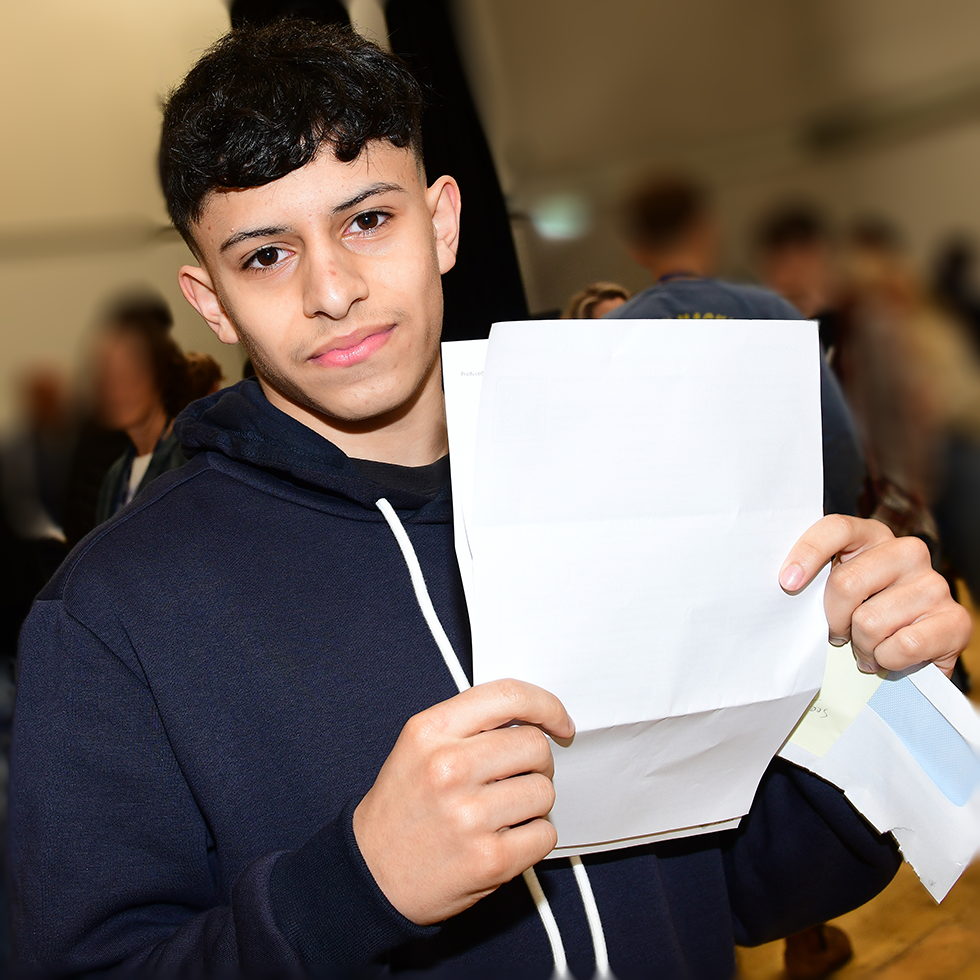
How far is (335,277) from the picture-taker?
61 cm

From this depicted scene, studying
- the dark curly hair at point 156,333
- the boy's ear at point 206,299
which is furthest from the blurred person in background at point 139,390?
the boy's ear at point 206,299

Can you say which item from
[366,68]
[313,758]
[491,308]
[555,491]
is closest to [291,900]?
[313,758]

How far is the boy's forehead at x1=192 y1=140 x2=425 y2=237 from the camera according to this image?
63cm

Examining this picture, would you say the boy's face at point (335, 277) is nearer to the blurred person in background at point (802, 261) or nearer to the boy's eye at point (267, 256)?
the boy's eye at point (267, 256)

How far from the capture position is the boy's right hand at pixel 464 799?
1.43 ft

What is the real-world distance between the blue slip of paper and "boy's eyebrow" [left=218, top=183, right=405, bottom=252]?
1.78 feet

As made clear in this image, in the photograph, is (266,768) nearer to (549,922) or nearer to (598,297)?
(549,922)

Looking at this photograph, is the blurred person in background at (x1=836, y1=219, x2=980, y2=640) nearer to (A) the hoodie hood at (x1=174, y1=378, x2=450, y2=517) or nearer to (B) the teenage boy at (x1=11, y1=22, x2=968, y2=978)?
(B) the teenage boy at (x1=11, y1=22, x2=968, y2=978)

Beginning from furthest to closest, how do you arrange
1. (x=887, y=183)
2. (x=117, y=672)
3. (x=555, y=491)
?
(x=887, y=183), (x=117, y=672), (x=555, y=491)

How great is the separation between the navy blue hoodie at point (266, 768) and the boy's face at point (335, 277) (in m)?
0.09

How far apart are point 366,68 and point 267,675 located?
1.70 feet

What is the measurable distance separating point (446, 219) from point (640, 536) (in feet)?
1.45

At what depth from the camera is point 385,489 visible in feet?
2.30

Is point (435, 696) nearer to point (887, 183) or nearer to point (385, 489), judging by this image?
point (385, 489)
